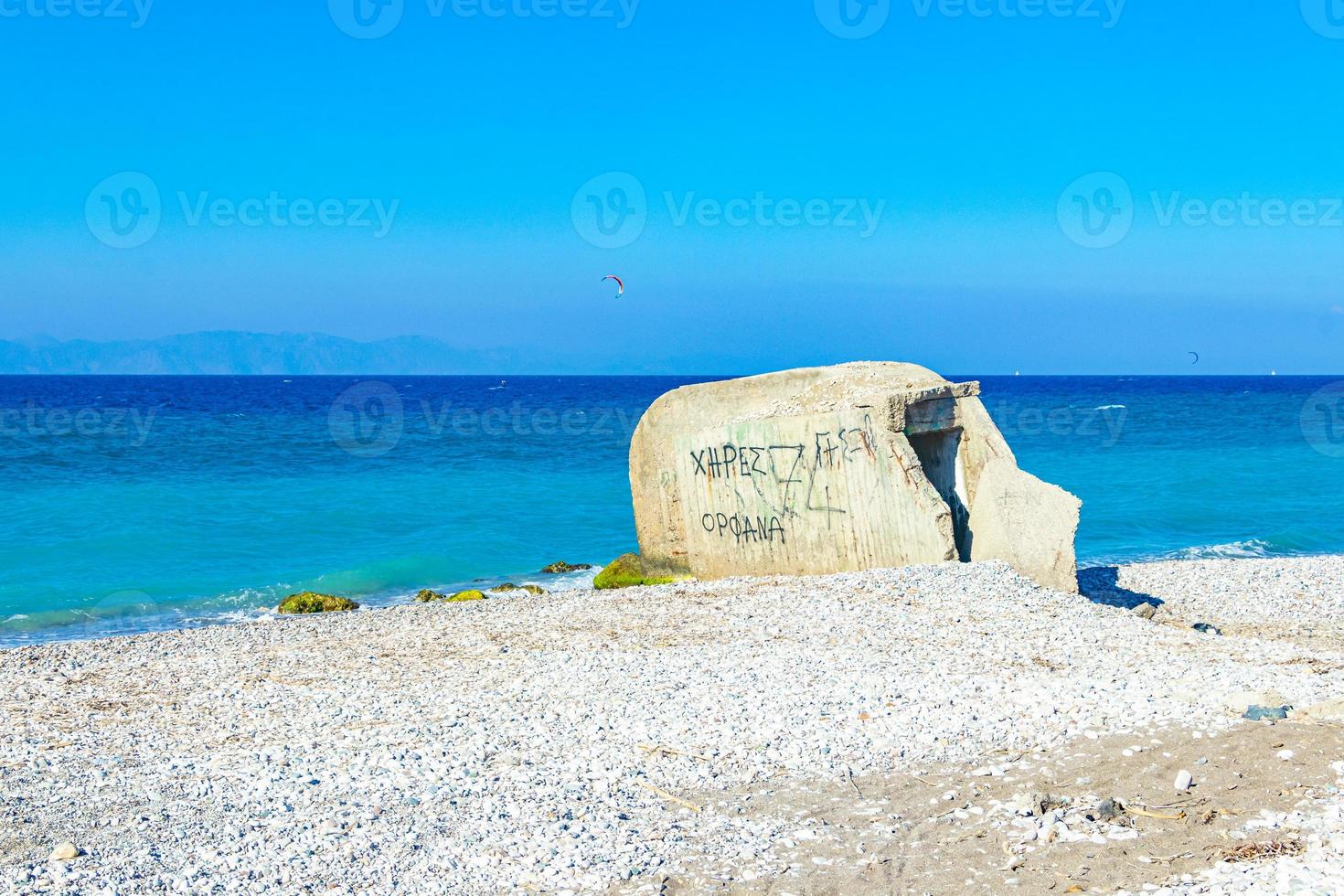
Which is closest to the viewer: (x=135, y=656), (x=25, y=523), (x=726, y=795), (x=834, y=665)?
(x=726, y=795)

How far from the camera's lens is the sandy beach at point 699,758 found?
519 cm

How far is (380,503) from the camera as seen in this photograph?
25.6 metres

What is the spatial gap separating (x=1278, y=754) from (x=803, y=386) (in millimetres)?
8178

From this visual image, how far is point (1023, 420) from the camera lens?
55.4 m

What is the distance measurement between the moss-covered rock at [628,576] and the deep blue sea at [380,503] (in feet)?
5.88

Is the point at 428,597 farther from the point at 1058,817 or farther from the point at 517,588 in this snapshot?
the point at 1058,817

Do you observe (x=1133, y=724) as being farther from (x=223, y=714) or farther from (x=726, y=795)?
(x=223, y=714)

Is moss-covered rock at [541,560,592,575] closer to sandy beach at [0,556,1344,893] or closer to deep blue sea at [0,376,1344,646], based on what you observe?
deep blue sea at [0,376,1344,646]

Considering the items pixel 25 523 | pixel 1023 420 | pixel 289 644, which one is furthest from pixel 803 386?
pixel 1023 420

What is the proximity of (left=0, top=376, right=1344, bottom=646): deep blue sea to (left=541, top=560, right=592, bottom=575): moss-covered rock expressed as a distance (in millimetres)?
447

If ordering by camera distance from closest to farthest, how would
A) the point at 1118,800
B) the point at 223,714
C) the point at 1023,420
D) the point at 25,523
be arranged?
the point at 1118,800 → the point at 223,714 → the point at 25,523 → the point at 1023,420

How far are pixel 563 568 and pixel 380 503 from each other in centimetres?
857

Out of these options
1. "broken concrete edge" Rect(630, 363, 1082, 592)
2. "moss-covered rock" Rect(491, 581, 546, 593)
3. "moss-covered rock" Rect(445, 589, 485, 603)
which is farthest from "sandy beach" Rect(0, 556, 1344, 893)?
"moss-covered rock" Rect(491, 581, 546, 593)

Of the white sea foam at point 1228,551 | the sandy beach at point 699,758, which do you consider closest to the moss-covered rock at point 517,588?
the sandy beach at point 699,758
